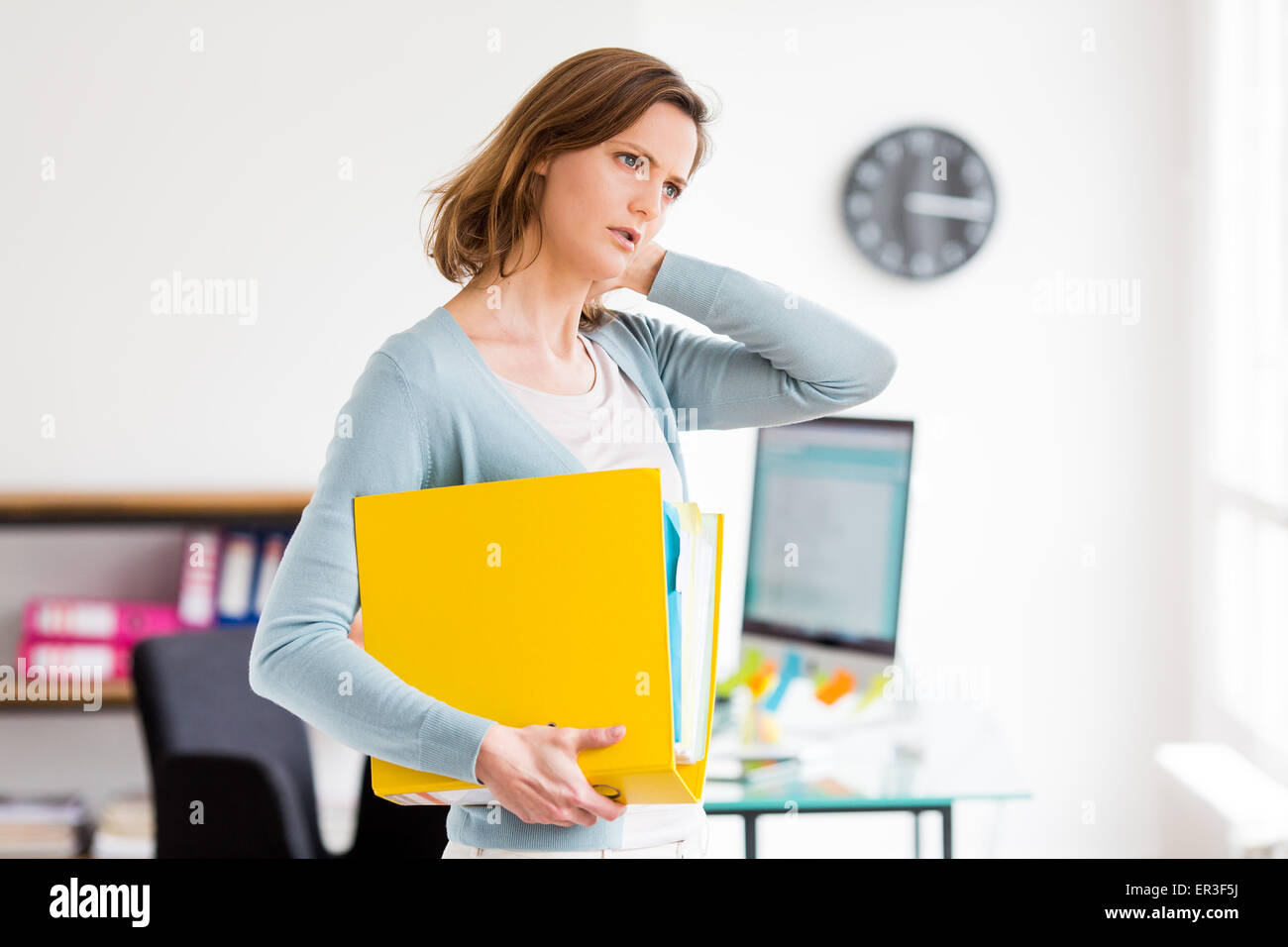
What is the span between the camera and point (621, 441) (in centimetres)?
83

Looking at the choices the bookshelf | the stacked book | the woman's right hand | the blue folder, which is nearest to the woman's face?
the blue folder

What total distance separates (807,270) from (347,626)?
7.62 feet

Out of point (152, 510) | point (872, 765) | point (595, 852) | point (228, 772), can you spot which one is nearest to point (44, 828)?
point (152, 510)

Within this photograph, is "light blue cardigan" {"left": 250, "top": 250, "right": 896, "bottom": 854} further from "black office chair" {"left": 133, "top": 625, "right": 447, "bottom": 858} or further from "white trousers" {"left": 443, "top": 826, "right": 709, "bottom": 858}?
"black office chair" {"left": 133, "top": 625, "right": 447, "bottom": 858}

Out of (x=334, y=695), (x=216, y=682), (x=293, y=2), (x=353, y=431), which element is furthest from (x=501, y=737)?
(x=293, y=2)

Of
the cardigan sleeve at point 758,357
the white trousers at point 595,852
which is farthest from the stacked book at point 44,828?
the cardigan sleeve at point 758,357

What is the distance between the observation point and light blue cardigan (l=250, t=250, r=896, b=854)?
679 millimetres

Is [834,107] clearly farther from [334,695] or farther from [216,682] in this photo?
[334,695]

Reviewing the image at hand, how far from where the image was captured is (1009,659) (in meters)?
2.93

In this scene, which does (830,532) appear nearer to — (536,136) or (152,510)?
(536,136)

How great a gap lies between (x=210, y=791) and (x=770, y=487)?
97 cm

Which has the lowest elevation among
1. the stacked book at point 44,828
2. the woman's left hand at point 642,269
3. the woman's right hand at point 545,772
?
the stacked book at point 44,828

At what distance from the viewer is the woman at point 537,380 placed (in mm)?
677

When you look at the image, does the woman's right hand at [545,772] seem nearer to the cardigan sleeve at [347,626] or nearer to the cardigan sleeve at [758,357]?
the cardigan sleeve at [347,626]
